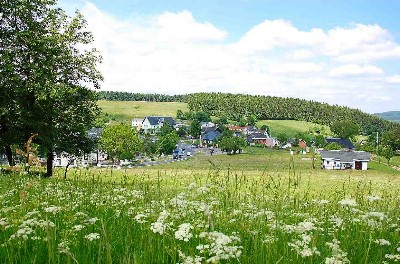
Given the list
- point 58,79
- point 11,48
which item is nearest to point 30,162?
point 11,48

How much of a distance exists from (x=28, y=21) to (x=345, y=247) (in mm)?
29372

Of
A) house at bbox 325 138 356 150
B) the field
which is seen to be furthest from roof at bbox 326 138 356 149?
the field

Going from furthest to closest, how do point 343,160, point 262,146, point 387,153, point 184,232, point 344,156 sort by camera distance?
point 262,146 < point 387,153 < point 344,156 < point 343,160 < point 184,232

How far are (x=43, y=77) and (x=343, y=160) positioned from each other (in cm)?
10967

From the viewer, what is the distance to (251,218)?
6.54m

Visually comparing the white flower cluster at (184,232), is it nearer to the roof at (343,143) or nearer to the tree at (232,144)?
the tree at (232,144)

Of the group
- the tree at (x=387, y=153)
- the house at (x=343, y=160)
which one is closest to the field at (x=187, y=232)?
the house at (x=343, y=160)

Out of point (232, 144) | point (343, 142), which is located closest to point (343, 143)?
point (343, 142)

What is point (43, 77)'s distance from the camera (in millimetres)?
28141

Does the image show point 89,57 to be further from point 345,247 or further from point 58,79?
point 345,247

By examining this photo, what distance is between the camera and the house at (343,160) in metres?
122

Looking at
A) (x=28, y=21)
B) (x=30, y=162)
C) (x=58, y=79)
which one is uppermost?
(x=28, y=21)

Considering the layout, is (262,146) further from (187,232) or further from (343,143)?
(187,232)

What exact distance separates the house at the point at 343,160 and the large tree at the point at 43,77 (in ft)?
325
